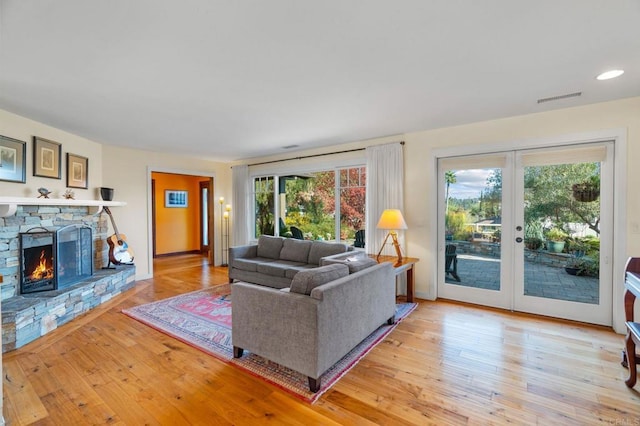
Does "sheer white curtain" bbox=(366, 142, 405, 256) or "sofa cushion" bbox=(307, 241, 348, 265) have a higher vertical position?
"sheer white curtain" bbox=(366, 142, 405, 256)

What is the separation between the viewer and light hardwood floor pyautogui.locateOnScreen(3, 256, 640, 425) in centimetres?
189

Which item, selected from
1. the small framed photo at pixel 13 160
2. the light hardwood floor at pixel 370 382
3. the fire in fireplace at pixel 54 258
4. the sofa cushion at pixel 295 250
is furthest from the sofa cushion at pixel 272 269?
the small framed photo at pixel 13 160

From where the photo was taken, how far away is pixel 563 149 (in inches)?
132

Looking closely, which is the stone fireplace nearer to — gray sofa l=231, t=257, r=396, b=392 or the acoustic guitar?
the acoustic guitar

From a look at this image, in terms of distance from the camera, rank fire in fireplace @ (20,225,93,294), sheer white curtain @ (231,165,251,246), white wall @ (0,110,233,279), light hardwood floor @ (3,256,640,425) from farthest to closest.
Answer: sheer white curtain @ (231,165,251,246) → white wall @ (0,110,233,279) → fire in fireplace @ (20,225,93,294) → light hardwood floor @ (3,256,640,425)

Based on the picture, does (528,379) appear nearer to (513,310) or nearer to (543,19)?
(513,310)

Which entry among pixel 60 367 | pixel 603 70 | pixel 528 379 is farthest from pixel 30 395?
pixel 603 70

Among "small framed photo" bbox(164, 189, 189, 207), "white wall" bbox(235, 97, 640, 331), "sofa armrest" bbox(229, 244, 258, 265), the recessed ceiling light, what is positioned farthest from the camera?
"small framed photo" bbox(164, 189, 189, 207)

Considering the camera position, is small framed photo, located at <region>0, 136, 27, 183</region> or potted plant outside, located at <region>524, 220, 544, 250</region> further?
potted plant outside, located at <region>524, 220, 544, 250</region>

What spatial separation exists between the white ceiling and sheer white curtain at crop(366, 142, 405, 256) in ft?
2.65

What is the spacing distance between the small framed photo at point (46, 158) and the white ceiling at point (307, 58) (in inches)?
13.0

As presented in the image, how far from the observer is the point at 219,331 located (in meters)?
3.14

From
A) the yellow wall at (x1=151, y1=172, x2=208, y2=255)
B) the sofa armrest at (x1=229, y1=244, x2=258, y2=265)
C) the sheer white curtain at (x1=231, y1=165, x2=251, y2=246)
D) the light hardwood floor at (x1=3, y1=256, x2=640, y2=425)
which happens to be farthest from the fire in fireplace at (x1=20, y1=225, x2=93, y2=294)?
the yellow wall at (x1=151, y1=172, x2=208, y2=255)

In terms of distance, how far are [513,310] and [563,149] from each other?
6.59ft
